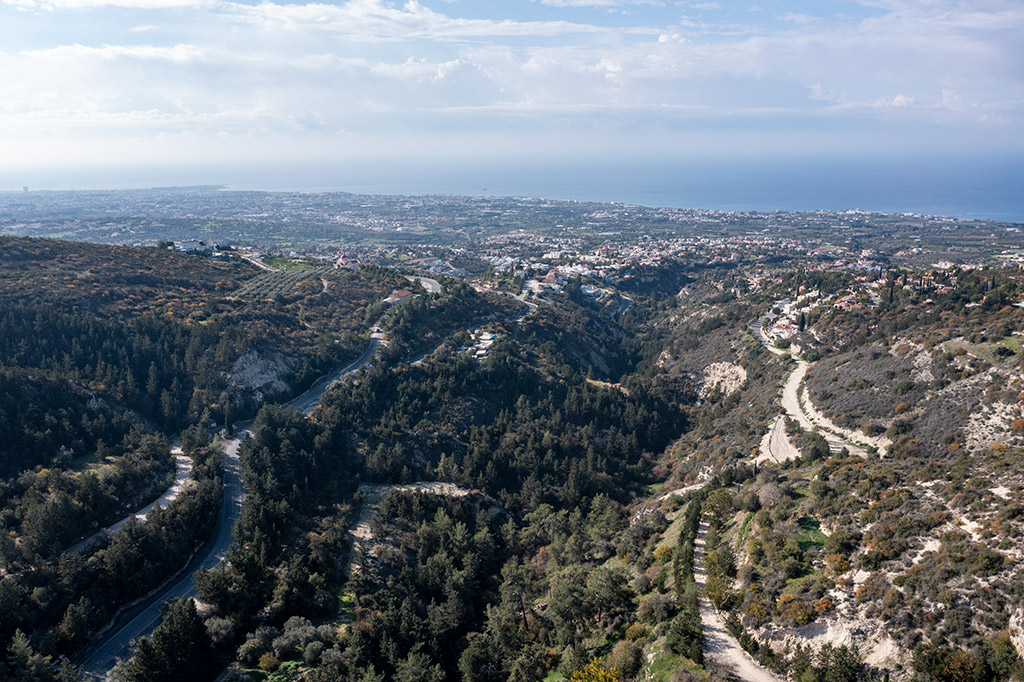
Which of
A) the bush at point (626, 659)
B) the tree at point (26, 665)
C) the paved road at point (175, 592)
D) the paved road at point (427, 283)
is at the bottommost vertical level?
the paved road at point (175, 592)

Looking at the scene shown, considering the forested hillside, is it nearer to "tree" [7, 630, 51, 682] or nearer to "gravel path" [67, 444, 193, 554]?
"tree" [7, 630, 51, 682]

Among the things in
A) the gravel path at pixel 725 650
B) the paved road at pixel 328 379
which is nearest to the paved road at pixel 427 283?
the paved road at pixel 328 379

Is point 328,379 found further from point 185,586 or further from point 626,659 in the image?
point 626,659

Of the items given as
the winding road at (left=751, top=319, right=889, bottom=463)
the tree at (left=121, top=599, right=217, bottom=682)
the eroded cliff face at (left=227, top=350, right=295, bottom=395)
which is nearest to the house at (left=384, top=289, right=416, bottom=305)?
the eroded cliff face at (left=227, top=350, right=295, bottom=395)

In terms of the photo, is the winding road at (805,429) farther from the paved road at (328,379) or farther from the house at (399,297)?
the house at (399,297)

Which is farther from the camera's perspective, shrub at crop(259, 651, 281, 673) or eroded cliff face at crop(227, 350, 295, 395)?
eroded cliff face at crop(227, 350, 295, 395)

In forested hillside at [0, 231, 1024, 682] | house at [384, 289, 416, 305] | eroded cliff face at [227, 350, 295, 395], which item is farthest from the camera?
house at [384, 289, 416, 305]

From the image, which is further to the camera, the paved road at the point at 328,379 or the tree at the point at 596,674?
the paved road at the point at 328,379

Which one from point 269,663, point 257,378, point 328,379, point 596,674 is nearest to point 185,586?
point 269,663

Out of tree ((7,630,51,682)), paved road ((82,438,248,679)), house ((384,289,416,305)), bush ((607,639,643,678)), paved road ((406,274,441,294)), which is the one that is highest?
paved road ((406,274,441,294))
